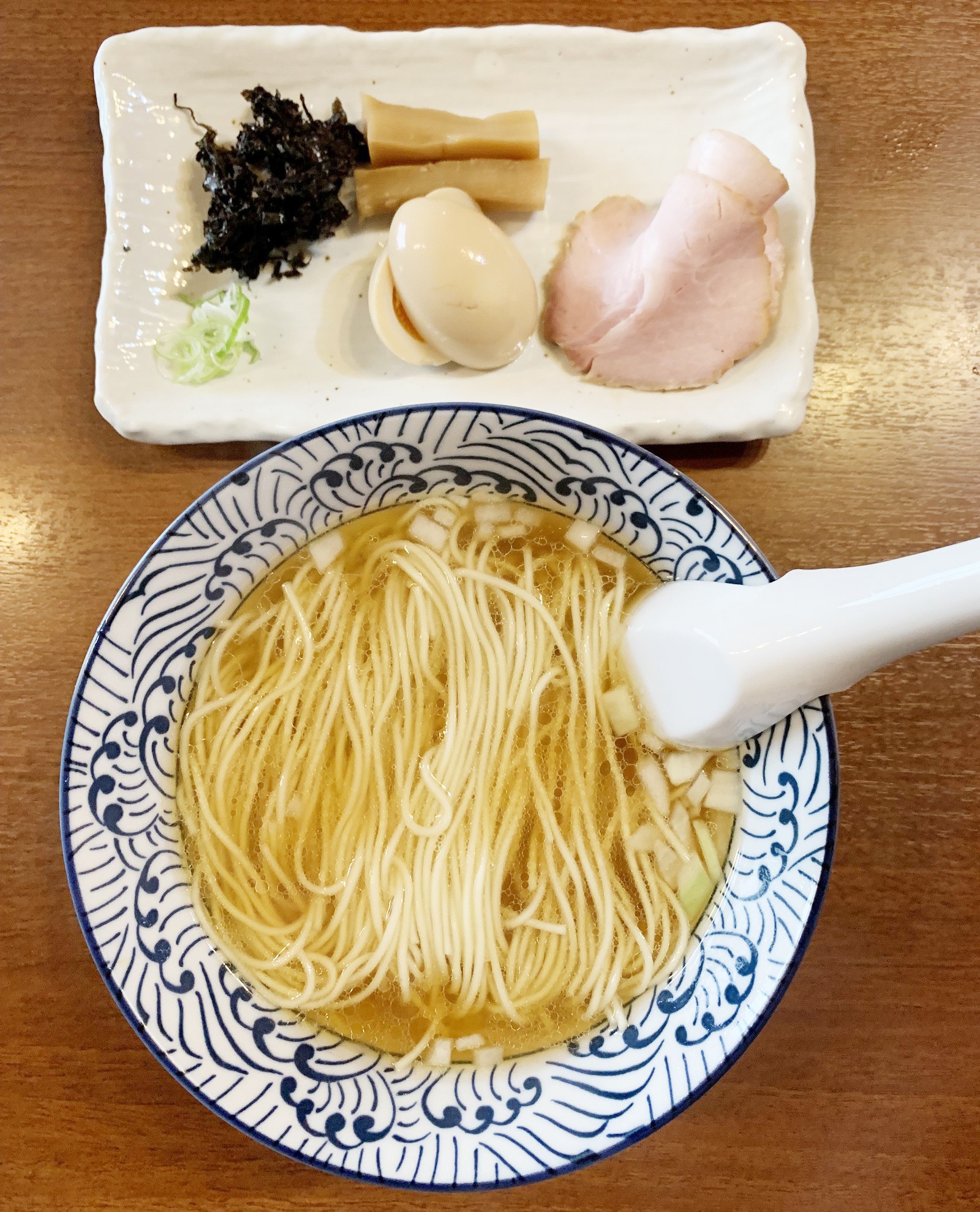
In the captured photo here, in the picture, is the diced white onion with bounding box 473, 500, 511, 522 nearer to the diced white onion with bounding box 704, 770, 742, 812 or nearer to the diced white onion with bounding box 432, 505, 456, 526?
the diced white onion with bounding box 432, 505, 456, 526

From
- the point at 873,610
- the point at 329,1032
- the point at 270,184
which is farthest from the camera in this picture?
the point at 270,184

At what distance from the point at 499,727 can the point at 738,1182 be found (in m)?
0.74

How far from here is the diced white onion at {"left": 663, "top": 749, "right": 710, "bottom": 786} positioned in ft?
3.66

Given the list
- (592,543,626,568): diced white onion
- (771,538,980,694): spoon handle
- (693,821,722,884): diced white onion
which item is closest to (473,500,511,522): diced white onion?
(592,543,626,568): diced white onion

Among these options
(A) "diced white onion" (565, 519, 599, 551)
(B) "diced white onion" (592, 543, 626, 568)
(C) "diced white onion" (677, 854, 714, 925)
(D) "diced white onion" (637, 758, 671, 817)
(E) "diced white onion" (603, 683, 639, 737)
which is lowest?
(C) "diced white onion" (677, 854, 714, 925)

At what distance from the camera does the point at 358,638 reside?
1.16 m

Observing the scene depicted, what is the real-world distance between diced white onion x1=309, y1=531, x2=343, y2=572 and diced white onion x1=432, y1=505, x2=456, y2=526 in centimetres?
14

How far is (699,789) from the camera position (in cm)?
112

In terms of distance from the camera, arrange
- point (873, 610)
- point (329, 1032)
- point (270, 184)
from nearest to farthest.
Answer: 1. point (873, 610)
2. point (329, 1032)
3. point (270, 184)

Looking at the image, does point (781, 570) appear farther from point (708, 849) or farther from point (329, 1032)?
point (329, 1032)

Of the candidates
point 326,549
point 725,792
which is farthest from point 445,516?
point 725,792

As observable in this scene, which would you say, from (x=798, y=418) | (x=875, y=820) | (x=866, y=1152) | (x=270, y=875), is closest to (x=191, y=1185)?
(x=270, y=875)

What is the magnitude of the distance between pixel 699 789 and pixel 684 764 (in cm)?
4

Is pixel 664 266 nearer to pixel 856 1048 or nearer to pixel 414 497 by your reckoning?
pixel 414 497
